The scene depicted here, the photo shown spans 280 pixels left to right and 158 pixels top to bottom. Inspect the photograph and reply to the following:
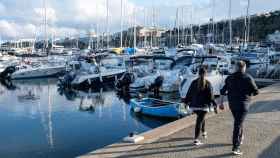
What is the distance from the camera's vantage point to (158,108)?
21.1 meters

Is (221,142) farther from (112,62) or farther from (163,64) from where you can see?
(112,62)

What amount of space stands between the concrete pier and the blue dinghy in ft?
21.5

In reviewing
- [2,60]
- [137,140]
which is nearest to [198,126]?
[137,140]

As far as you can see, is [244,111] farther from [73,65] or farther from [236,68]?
[73,65]

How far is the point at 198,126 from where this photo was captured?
9844 mm

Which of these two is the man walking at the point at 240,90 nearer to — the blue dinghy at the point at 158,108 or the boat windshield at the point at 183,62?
the blue dinghy at the point at 158,108

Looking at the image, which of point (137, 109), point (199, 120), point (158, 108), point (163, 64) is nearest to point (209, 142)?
point (199, 120)

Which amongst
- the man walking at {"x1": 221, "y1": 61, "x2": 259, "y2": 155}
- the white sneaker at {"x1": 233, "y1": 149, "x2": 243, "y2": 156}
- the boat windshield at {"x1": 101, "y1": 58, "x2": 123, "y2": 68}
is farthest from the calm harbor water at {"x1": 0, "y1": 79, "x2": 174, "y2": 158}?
the boat windshield at {"x1": 101, "y1": 58, "x2": 123, "y2": 68}

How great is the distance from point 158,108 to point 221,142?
11.1 meters

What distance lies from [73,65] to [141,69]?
13867 millimetres

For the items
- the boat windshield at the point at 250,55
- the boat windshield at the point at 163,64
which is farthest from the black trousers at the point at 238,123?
the boat windshield at the point at 250,55

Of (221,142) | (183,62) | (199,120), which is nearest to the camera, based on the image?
(199,120)

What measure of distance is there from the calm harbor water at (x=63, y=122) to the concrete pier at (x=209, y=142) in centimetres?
502

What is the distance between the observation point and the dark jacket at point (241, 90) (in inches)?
336
